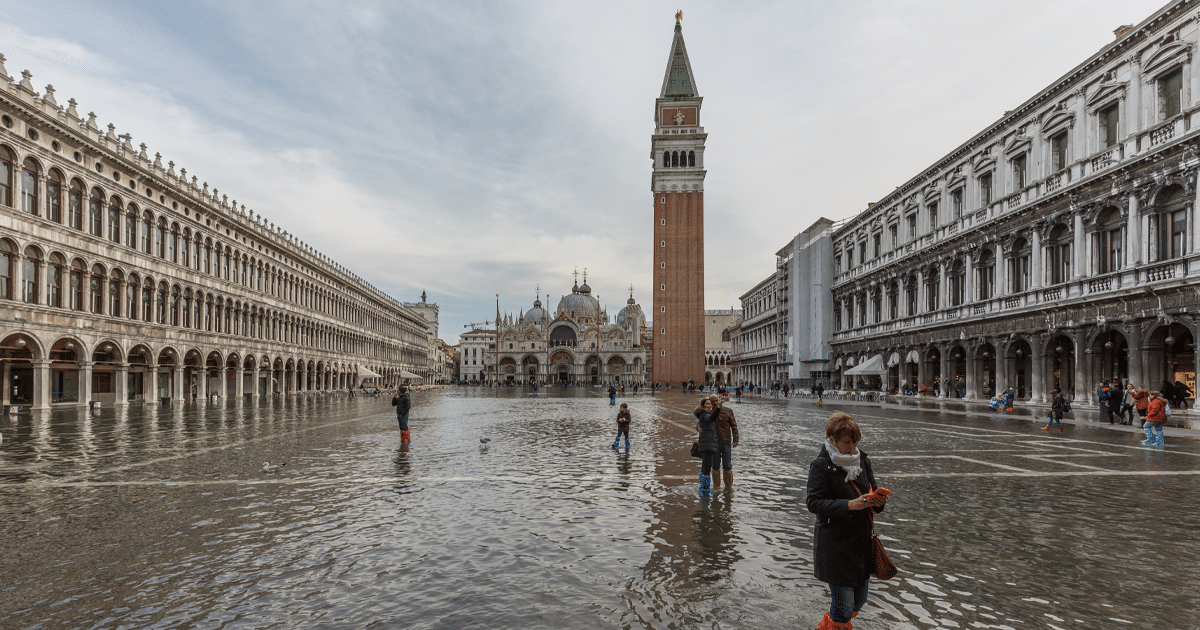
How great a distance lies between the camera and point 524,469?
12.0m

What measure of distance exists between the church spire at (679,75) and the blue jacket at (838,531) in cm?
8801

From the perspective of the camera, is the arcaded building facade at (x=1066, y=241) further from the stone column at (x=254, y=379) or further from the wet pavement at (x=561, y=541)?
the stone column at (x=254, y=379)

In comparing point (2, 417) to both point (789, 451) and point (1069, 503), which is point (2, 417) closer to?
point (789, 451)

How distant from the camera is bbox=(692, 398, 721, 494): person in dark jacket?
938 cm

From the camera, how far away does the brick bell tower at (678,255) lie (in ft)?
267

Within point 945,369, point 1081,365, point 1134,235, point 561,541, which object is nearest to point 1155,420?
point 1134,235

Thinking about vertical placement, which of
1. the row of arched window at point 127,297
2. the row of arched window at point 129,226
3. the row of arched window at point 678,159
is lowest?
the row of arched window at point 127,297

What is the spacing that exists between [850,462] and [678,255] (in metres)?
78.4

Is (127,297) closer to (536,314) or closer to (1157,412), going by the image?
(1157,412)

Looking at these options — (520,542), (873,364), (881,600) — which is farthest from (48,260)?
(873,364)

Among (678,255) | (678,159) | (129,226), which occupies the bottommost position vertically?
(129,226)

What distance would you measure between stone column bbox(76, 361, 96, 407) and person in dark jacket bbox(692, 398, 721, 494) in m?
31.9

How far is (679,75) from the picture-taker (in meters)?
87.9

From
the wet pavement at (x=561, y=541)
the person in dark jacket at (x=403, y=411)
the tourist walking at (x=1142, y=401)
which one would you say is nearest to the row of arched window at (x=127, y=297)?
the wet pavement at (x=561, y=541)
